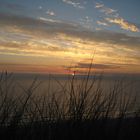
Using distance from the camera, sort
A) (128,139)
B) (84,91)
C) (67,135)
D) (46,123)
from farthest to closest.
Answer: (84,91) → (128,139) → (46,123) → (67,135)

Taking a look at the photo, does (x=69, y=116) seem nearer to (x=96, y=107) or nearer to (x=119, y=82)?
(x=96, y=107)

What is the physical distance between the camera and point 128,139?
8.52 feet

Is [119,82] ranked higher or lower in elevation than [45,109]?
higher

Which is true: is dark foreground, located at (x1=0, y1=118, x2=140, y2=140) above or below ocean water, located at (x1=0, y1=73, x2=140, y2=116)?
below

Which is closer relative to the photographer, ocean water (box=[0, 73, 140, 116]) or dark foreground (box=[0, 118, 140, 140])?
dark foreground (box=[0, 118, 140, 140])

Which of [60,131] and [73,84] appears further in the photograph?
[73,84]

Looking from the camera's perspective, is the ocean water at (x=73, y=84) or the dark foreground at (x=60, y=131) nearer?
the dark foreground at (x=60, y=131)

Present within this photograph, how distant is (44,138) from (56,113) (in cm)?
46

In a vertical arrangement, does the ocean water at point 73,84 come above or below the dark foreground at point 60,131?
above

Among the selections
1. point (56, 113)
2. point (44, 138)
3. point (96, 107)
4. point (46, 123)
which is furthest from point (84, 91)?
point (44, 138)

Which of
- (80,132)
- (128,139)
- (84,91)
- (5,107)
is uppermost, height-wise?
(84,91)

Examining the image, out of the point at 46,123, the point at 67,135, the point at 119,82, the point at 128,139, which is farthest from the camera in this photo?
the point at 119,82

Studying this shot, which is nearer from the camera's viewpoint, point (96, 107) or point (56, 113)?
point (56, 113)

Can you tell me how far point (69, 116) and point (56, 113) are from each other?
0.22m
